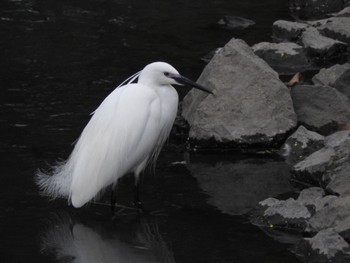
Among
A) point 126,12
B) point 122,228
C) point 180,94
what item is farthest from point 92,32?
point 122,228

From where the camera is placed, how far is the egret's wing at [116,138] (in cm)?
664

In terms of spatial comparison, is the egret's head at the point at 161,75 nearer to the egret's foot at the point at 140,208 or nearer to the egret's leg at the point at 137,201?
the egret's leg at the point at 137,201

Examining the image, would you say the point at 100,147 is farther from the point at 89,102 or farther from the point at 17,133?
the point at 89,102

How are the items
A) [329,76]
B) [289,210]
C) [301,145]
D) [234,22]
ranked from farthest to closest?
1. [234,22]
2. [329,76]
3. [301,145]
4. [289,210]

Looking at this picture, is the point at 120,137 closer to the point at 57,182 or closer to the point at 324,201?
the point at 57,182

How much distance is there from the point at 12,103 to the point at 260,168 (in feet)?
9.08

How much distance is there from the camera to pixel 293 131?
811 cm

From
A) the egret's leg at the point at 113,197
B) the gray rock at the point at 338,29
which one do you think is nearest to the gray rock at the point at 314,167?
the egret's leg at the point at 113,197

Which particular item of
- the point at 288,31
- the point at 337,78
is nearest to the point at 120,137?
the point at 337,78

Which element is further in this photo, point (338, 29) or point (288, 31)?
point (288, 31)

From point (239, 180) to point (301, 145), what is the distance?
2.31 ft

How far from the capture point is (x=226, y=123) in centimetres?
803

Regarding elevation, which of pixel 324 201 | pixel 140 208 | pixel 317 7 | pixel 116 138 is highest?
pixel 116 138

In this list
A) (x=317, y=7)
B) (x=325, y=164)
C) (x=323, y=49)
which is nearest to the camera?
(x=325, y=164)
